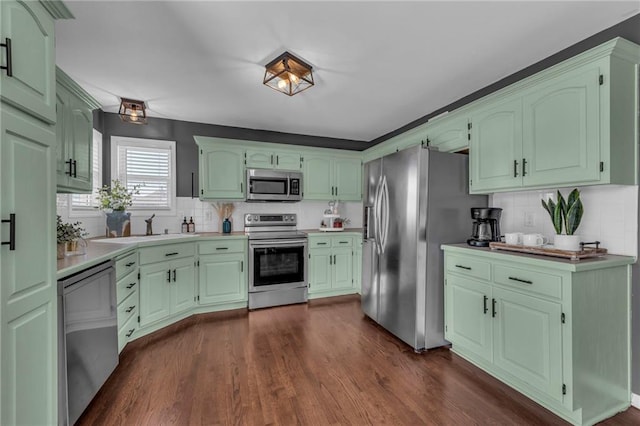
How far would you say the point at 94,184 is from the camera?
3.16 metres

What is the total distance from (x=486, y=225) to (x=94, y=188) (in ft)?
13.6

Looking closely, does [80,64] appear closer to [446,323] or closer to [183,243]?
[183,243]

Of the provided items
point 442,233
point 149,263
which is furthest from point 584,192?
point 149,263

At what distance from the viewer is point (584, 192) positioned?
1961 millimetres

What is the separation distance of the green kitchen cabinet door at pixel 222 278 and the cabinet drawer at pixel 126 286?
80 centimetres

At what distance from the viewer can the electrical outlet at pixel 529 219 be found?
229 cm

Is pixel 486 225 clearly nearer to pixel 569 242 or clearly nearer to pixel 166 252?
pixel 569 242

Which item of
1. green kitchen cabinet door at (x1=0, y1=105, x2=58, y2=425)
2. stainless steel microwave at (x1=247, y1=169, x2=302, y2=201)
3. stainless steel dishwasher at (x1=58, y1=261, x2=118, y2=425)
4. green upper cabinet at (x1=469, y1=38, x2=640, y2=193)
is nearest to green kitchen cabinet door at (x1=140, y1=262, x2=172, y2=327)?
stainless steel dishwasher at (x1=58, y1=261, x2=118, y2=425)

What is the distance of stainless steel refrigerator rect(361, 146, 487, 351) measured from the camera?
244 centimetres

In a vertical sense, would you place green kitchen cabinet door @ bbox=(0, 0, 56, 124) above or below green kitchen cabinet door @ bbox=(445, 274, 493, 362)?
above

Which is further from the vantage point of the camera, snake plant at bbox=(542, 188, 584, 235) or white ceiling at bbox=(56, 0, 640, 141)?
snake plant at bbox=(542, 188, 584, 235)

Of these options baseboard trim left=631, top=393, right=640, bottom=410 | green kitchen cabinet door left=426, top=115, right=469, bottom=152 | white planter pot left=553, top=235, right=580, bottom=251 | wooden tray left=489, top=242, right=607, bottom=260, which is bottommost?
baseboard trim left=631, top=393, right=640, bottom=410

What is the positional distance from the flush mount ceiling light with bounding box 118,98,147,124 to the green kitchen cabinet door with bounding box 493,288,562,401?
3.76m

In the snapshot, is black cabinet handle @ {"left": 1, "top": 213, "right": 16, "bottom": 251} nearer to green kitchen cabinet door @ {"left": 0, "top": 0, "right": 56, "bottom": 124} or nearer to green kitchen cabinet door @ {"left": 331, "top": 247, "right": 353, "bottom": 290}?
green kitchen cabinet door @ {"left": 0, "top": 0, "right": 56, "bottom": 124}
